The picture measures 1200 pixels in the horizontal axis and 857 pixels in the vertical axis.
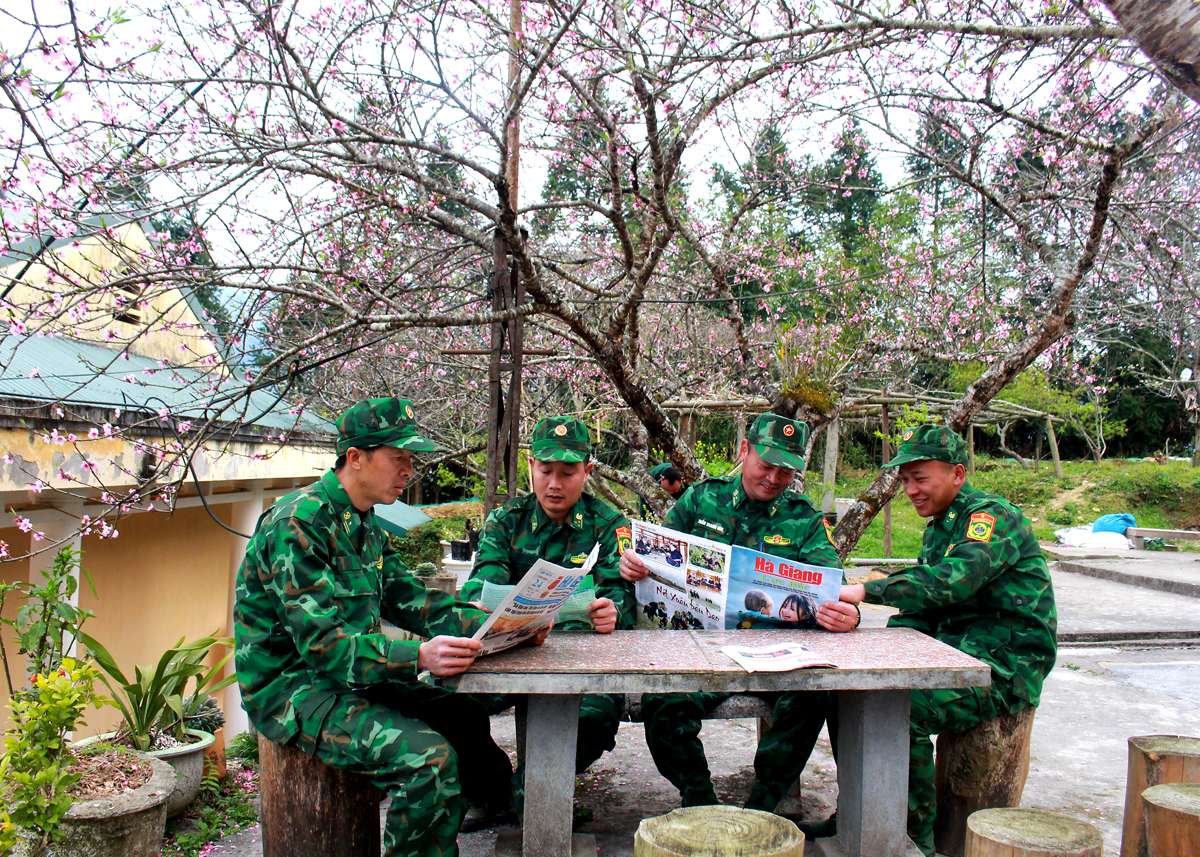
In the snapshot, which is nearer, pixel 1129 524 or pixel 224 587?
pixel 224 587

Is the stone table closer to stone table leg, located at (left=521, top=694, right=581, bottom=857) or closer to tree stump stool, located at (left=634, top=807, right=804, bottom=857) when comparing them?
stone table leg, located at (left=521, top=694, right=581, bottom=857)

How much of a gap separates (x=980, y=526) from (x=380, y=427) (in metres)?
2.39

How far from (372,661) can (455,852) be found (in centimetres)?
72

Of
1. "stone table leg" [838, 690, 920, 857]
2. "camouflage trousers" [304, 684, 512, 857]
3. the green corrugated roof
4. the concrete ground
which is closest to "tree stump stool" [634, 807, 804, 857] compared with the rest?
"camouflage trousers" [304, 684, 512, 857]

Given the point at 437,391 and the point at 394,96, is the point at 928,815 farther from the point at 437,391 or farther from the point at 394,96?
the point at 437,391

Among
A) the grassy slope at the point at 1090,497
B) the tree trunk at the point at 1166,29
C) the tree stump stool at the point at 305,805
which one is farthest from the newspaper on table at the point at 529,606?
the grassy slope at the point at 1090,497

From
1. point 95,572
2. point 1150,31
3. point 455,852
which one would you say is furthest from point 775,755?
point 95,572

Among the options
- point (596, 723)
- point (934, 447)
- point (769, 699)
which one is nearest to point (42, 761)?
point (596, 723)

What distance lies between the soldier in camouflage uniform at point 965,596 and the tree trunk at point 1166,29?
1554 mm

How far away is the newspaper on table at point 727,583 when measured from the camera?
3312 mm

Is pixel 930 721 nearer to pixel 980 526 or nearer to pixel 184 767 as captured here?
pixel 980 526

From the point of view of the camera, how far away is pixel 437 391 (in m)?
13.2

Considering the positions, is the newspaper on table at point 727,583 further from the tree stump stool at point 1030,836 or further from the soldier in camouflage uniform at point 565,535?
the tree stump stool at point 1030,836

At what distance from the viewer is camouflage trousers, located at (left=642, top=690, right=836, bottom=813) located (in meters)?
3.44
